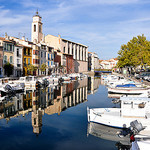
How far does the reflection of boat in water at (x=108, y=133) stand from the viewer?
14548mm

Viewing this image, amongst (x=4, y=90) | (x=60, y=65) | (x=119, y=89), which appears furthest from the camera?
(x=60, y=65)

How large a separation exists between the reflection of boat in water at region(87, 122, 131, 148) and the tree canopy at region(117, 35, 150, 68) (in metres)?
51.0

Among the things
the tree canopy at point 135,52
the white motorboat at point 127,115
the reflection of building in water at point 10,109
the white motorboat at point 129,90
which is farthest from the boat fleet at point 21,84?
the tree canopy at point 135,52

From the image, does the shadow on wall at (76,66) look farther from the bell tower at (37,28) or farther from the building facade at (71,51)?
the bell tower at (37,28)

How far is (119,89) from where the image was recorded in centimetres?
3803

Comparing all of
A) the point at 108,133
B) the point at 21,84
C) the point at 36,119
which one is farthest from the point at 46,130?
the point at 21,84

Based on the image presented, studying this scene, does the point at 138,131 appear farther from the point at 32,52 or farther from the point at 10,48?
the point at 32,52

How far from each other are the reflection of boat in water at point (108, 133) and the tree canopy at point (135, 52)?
51.0m

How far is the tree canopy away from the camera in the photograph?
6694 cm

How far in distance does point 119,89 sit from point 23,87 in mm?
19800

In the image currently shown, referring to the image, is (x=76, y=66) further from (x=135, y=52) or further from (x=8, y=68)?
Answer: (x=8, y=68)

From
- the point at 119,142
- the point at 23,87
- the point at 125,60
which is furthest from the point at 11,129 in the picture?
the point at 125,60

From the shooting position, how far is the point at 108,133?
16.0 m

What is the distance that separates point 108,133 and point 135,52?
57.9 meters
